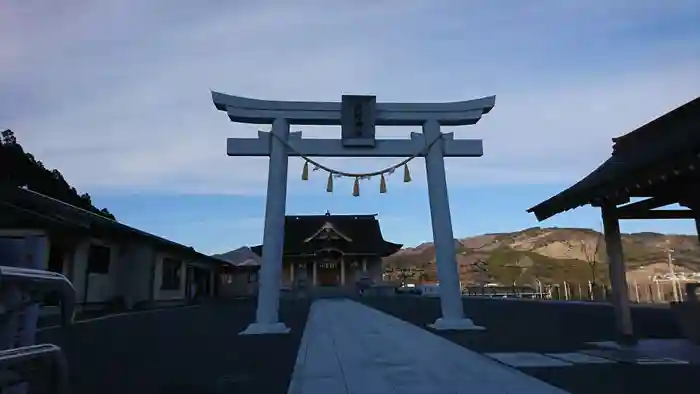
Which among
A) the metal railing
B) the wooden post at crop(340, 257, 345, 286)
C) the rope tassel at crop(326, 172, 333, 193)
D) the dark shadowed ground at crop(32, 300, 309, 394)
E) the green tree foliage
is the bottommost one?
the dark shadowed ground at crop(32, 300, 309, 394)

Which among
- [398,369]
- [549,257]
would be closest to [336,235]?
[398,369]

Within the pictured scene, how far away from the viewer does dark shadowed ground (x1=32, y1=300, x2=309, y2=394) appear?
5288 millimetres

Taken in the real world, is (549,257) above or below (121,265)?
above

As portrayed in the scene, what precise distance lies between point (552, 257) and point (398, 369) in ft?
269

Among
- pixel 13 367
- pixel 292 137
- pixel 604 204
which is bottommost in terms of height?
pixel 13 367

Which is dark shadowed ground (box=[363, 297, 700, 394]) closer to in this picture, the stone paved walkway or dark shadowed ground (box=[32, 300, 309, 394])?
the stone paved walkway

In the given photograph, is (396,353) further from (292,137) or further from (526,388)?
(292,137)

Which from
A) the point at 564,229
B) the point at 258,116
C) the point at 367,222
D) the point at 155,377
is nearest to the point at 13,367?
the point at 155,377

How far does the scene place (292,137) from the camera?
11.7 meters

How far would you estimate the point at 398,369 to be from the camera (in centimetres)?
614

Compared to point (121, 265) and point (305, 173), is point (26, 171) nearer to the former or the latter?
point (121, 265)

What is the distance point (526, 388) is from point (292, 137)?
835cm

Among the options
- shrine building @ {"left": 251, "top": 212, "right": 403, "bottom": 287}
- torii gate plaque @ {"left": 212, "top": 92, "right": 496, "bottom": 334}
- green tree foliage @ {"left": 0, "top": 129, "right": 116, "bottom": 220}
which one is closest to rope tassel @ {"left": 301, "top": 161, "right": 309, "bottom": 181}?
torii gate plaque @ {"left": 212, "top": 92, "right": 496, "bottom": 334}

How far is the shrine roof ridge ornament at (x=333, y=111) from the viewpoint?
11430mm
